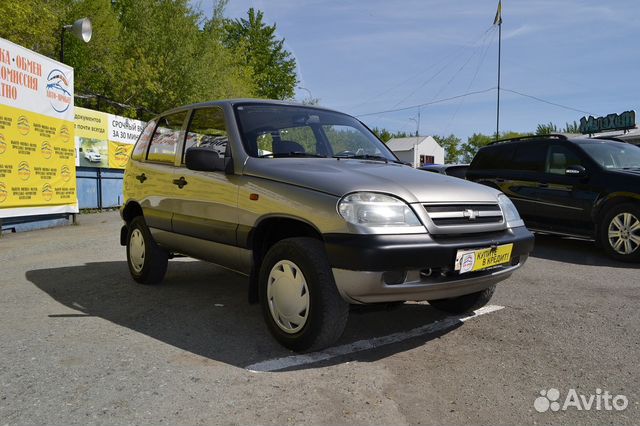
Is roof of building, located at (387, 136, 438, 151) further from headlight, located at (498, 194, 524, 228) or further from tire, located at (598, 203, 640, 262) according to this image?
headlight, located at (498, 194, 524, 228)

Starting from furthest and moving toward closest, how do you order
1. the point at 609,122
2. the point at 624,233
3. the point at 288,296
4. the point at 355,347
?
the point at 609,122
the point at 624,233
the point at 355,347
the point at 288,296

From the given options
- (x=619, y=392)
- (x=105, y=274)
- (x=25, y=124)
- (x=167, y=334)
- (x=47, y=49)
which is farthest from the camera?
(x=47, y=49)

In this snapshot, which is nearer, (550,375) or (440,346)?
(550,375)

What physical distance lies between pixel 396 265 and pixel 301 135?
173cm

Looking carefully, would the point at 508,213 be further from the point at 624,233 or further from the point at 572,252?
the point at 572,252

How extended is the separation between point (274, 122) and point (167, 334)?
5.97 feet

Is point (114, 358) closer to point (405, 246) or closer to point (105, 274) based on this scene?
Answer: point (405, 246)

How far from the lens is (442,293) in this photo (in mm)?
3154

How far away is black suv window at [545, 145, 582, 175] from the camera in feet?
24.4

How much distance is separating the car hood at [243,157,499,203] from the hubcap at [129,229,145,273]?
2.03 m

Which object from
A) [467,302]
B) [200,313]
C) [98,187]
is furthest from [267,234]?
[98,187]

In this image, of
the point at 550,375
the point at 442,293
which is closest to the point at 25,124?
the point at 442,293

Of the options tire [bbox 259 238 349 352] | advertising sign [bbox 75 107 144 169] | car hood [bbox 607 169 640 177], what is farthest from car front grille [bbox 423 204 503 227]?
advertising sign [bbox 75 107 144 169]

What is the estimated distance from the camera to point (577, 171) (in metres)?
7.14
